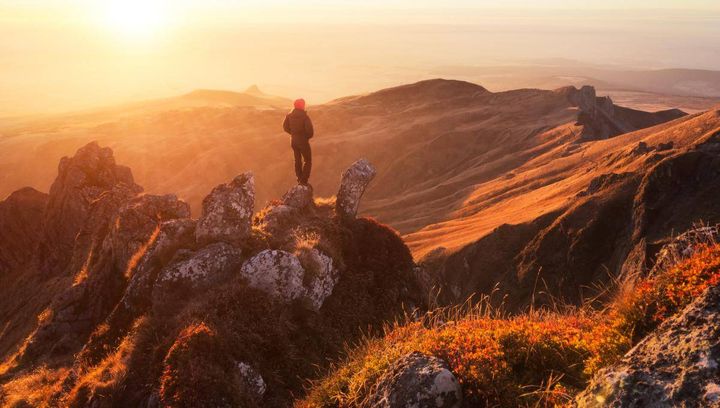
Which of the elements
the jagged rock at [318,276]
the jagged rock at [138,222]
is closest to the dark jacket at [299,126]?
the jagged rock at [138,222]

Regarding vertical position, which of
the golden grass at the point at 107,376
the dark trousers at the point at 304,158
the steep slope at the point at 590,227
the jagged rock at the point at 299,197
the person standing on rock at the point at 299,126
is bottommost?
the steep slope at the point at 590,227

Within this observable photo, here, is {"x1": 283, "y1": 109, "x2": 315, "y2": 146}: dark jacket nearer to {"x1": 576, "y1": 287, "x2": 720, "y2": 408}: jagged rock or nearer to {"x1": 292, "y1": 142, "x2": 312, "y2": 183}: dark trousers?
{"x1": 292, "y1": 142, "x2": 312, "y2": 183}: dark trousers

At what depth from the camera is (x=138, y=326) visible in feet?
40.7

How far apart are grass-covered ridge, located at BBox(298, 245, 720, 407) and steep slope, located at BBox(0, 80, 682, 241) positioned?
224 feet

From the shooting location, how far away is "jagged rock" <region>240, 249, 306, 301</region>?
13.2m

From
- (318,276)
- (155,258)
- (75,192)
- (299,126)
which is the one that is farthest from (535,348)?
(75,192)

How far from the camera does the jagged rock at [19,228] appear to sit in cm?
3944

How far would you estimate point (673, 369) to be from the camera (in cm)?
452

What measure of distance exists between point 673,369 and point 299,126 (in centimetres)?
1744

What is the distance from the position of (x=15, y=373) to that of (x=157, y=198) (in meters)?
8.77

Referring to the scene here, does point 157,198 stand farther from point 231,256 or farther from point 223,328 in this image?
point 223,328

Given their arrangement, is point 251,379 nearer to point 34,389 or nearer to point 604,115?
point 34,389

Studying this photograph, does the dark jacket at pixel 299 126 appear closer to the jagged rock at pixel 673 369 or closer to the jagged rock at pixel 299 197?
the jagged rock at pixel 299 197

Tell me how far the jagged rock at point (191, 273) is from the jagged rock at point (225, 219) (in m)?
0.64
